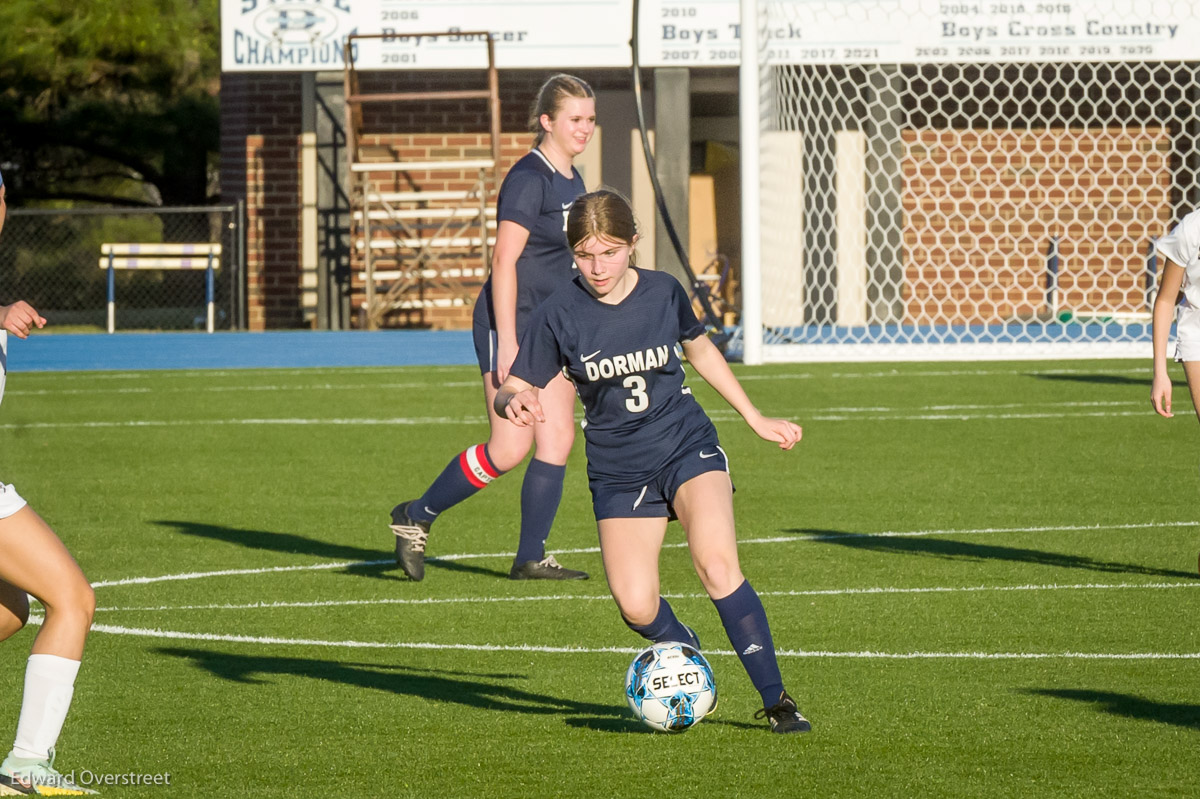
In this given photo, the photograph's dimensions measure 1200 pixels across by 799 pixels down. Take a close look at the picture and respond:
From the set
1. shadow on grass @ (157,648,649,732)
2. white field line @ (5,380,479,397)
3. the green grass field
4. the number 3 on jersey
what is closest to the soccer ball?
the green grass field

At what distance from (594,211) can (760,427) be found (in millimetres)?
724

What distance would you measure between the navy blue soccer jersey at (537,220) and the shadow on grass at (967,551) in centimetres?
176

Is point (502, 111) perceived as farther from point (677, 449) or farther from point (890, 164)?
point (677, 449)

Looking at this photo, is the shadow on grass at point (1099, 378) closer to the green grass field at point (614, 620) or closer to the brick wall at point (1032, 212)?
the green grass field at point (614, 620)

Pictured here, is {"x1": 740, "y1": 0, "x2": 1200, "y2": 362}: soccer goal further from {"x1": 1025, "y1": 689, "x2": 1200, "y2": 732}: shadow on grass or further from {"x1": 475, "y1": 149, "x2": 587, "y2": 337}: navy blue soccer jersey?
{"x1": 1025, "y1": 689, "x2": 1200, "y2": 732}: shadow on grass

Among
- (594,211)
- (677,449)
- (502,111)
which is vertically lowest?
(677,449)

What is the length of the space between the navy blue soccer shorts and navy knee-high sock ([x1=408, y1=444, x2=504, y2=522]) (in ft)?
7.04

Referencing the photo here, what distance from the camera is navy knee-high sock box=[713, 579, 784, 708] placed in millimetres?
4535

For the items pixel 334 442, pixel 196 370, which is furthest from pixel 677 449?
pixel 196 370

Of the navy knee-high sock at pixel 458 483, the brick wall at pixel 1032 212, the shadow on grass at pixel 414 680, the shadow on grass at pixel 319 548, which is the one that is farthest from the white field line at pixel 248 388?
the shadow on grass at pixel 414 680

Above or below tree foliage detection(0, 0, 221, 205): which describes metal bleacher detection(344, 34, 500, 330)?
below

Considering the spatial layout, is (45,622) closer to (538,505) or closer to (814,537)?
(538,505)

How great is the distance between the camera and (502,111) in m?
21.2

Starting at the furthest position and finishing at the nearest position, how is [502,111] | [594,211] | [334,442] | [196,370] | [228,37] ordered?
1. [502,111]
2. [228,37]
3. [196,370]
4. [334,442]
5. [594,211]
